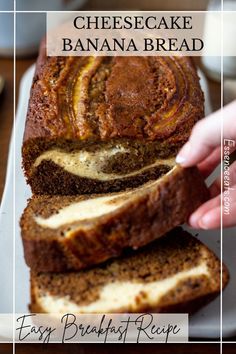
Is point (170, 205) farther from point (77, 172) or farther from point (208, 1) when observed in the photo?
point (208, 1)

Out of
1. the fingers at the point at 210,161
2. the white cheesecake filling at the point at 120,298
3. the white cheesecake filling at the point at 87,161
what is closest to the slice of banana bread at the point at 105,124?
the white cheesecake filling at the point at 87,161

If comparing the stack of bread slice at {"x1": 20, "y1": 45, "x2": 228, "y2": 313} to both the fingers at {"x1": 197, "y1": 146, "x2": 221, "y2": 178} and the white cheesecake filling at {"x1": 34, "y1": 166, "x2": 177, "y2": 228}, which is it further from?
the fingers at {"x1": 197, "y1": 146, "x2": 221, "y2": 178}

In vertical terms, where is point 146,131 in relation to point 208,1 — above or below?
below

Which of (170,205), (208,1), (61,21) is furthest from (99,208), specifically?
(208,1)

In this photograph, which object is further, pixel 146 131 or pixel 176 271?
pixel 146 131

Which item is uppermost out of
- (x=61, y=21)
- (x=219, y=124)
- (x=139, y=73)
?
(x=61, y=21)

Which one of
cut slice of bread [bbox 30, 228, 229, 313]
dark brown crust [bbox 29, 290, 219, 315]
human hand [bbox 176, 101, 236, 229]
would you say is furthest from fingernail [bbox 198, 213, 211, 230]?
dark brown crust [bbox 29, 290, 219, 315]

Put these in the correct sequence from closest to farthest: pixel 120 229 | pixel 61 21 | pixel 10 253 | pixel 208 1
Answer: pixel 120 229 → pixel 10 253 → pixel 61 21 → pixel 208 1
